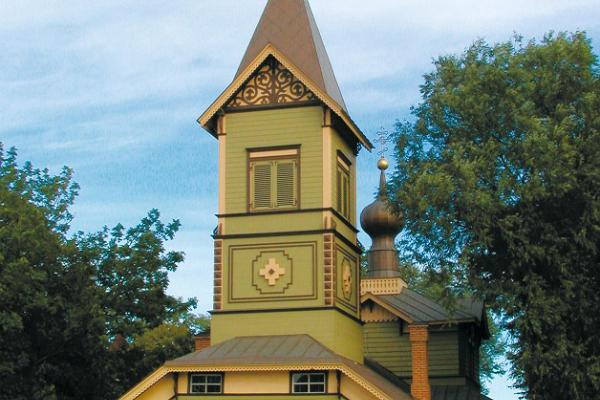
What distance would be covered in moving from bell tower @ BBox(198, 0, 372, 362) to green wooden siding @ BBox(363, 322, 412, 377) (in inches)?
190

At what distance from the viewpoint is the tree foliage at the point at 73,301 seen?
35562 mm

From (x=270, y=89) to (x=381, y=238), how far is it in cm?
1445

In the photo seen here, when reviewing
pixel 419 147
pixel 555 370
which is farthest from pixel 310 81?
pixel 555 370

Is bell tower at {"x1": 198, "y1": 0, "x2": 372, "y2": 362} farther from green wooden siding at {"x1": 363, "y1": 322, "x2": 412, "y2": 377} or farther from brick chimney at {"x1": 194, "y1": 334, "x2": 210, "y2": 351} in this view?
green wooden siding at {"x1": 363, "y1": 322, "x2": 412, "y2": 377}

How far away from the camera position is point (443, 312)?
38.1 m

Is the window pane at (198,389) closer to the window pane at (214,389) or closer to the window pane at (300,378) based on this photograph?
the window pane at (214,389)

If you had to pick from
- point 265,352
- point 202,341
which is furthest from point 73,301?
point 265,352

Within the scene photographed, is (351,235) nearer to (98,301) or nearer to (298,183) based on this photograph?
(298,183)

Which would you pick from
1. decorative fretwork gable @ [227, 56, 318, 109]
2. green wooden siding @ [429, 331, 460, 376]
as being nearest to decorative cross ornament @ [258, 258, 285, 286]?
decorative fretwork gable @ [227, 56, 318, 109]

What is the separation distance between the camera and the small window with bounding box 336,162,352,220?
3194 cm

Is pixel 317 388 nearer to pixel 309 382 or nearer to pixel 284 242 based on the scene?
pixel 309 382

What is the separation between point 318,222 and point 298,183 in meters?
1.43

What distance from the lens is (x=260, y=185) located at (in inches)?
1233

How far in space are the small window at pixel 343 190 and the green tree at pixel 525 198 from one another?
1.86m
